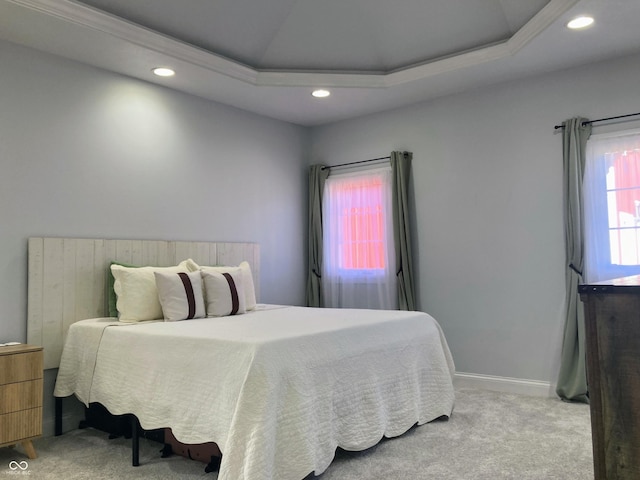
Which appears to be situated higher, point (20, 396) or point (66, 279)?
point (66, 279)

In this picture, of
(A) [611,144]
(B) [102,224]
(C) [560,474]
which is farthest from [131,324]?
(A) [611,144]

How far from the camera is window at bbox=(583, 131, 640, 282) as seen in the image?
11.5 feet

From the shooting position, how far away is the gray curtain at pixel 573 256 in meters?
3.62

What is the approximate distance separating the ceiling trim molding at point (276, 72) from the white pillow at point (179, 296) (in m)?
1.49

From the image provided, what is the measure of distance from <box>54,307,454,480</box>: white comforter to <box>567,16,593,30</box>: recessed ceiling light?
2.02 m

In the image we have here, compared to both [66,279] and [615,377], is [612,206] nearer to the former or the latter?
[615,377]

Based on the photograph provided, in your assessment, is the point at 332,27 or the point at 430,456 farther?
the point at 332,27

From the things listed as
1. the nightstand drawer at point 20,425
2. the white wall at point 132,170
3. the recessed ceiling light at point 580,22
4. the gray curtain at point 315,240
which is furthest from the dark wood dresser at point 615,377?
the gray curtain at point 315,240

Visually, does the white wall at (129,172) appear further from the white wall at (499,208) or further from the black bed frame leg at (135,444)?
the white wall at (499,208)

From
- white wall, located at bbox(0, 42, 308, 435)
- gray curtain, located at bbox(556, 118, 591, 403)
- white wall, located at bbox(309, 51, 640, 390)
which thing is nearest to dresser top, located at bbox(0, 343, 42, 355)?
white wall, located at bbox(0, 42, 308, 435)

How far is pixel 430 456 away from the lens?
8.59 feet

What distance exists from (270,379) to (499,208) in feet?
8.80

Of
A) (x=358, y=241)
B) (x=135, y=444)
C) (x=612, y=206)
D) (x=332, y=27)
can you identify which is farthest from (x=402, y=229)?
(x=135, y=444)

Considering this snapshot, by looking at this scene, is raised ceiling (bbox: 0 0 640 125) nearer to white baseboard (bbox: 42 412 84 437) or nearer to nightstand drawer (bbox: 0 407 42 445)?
nightstand drawer (bbox: 0 407 42 445)
